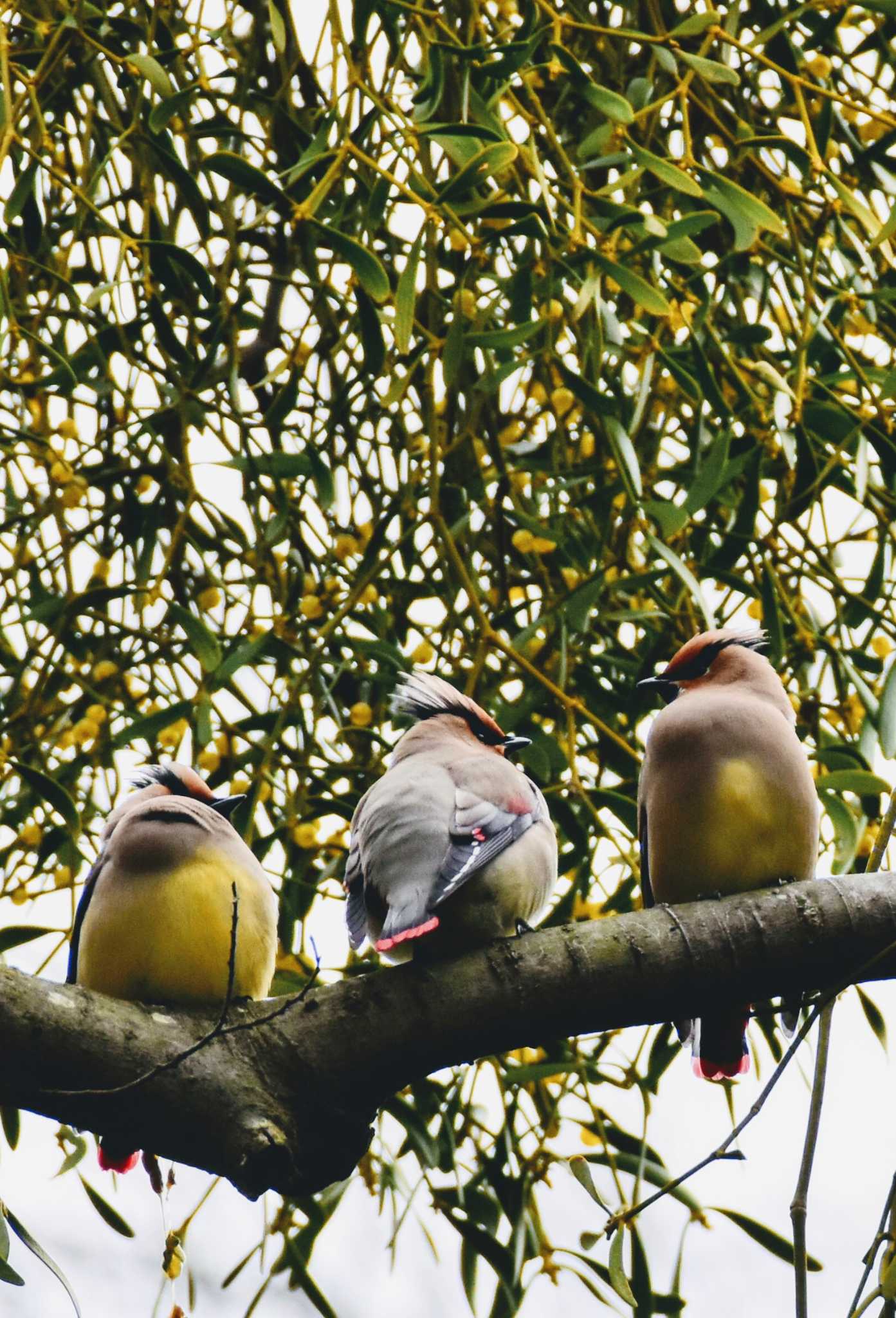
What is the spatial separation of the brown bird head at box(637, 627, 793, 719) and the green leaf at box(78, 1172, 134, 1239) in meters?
0.75

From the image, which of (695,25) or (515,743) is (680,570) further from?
(695,25)

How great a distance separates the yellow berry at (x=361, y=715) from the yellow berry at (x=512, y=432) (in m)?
0.38

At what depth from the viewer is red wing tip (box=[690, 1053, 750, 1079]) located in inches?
65.5

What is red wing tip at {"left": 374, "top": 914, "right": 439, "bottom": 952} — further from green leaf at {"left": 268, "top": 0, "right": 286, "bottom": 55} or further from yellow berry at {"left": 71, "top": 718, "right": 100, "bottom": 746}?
green leaf at {"left": 268, "top": 0, "right": 286, "bottom": 55}

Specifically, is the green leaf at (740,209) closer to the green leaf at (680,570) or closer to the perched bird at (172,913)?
the green leaf at (680,570)

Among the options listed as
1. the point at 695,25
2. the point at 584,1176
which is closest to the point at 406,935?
the point at 584,1176

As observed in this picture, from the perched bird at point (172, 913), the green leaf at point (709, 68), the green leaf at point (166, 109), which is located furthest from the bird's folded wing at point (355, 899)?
the green leaf at point (709, 68)

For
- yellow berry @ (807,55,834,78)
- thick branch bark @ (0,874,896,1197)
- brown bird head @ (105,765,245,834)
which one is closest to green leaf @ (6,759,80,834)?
brown bird head @ (105,765,245,834)

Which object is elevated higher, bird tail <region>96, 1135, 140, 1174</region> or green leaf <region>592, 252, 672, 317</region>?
green leaf <region>592, 252, 672, 317</region>

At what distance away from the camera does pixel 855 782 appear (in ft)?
5.18

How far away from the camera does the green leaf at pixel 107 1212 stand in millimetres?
1712

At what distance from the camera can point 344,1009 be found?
1312mm

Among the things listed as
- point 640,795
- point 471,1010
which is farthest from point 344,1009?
point 640,795

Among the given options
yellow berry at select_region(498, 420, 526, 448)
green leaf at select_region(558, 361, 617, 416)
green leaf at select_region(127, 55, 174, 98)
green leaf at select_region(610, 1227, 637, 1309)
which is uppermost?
green leaf at select_region(127, 55, 174, 98)
